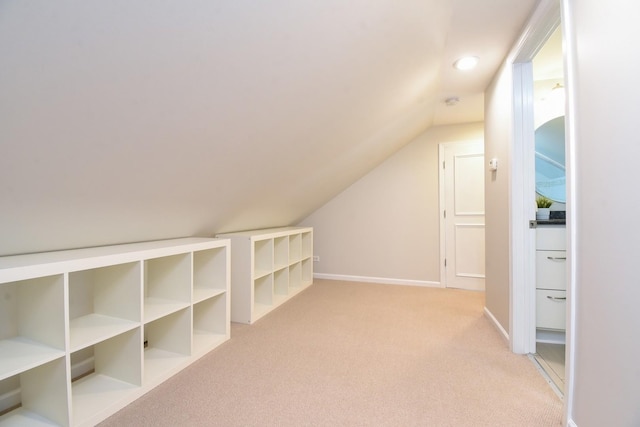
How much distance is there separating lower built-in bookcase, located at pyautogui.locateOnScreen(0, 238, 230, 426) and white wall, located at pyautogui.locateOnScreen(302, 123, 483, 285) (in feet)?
7.04

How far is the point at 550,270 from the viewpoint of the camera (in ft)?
6.33

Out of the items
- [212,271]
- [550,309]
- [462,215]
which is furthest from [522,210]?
[212,271]

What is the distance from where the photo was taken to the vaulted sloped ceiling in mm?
825

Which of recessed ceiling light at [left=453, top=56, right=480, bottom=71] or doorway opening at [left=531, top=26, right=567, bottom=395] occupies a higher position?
recessed ceiling light at [left=453, top=56, right=480, bottom=71]

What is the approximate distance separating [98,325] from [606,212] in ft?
7.11

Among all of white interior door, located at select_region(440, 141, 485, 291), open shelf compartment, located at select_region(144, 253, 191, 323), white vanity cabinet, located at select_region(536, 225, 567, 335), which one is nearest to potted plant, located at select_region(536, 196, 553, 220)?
white vanity cabinet, located at select_region(536, 225, 567, 335)

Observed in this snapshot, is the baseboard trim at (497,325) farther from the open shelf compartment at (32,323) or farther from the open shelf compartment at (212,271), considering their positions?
the open shelf compartment at (32,323)

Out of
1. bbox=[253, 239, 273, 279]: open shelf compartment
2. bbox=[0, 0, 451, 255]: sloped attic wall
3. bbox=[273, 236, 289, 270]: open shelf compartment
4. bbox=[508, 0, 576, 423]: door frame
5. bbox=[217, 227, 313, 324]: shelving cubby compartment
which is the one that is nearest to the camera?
bbox=[0, 0, 451, 255]: sloped attic wall

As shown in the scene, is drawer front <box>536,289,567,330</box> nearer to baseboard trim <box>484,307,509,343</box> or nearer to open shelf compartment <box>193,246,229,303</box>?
baseboard trim <box>484,307,509,343</box>

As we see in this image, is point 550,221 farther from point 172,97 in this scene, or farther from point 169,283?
point 169,283

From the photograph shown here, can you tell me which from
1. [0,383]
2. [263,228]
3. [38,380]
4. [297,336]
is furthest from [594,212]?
[263,228]

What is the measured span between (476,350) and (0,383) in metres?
2.58

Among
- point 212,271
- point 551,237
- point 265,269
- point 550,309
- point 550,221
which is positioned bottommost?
point 550,309

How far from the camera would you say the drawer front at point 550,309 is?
193 centimetres
